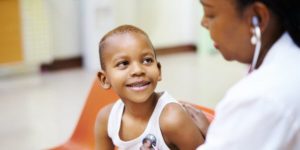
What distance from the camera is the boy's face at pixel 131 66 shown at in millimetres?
1232

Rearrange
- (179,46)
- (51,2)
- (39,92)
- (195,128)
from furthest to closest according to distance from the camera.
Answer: (179,46) < (51,2) < (39,92) < (195,128)

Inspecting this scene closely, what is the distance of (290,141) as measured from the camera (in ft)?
2.60

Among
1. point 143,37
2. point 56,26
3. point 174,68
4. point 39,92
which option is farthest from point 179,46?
point 143,37

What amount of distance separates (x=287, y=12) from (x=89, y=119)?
1.20m

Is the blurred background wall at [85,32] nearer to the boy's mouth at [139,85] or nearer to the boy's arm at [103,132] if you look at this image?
the boy's arm at [103,132]

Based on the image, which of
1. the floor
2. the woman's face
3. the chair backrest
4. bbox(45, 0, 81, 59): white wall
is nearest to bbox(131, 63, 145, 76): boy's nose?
the woman's face

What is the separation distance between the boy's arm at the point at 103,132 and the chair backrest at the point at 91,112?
0.39 m

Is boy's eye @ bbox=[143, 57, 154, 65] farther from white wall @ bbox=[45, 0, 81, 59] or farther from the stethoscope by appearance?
white wall @ bbox=[45, 0, 81, 59]

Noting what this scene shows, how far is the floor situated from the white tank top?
4.94ft

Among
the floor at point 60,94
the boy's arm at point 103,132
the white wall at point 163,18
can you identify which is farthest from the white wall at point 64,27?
the boy's arm at point 103,132

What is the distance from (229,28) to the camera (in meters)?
0.85

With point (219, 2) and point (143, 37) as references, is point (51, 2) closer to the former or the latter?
point (143, 37)

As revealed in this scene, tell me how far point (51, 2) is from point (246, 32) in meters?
3.48

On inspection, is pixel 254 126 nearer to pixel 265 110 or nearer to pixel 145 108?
pixel 265 110
